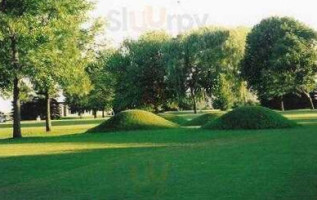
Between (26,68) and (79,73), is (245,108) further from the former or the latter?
(26,68)

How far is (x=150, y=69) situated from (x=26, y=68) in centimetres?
5523

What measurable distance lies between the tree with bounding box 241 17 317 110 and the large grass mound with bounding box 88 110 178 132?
3058cm

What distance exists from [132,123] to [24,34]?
13368 mm

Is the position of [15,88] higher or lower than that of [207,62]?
lower

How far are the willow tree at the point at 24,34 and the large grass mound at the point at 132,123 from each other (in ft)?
28.7

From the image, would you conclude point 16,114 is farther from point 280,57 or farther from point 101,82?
point 280,57

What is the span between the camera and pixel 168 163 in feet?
61.1

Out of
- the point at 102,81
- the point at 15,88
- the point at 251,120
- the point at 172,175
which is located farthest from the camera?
the point at 102,81

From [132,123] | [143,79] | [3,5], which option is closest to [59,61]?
[3,5]

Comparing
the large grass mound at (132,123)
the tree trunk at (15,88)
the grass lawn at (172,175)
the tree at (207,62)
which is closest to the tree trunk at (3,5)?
the tree trunk at (15,88)

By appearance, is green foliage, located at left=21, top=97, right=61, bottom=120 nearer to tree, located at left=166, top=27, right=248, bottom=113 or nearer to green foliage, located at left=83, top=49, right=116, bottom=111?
green foliage, located at left=83, top=49, right=116, bottom=111

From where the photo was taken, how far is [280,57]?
7500 cm

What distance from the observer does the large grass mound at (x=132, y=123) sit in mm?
47922

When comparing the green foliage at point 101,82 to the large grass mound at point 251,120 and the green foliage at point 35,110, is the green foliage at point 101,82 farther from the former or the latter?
the large grass mound at point 251,120
